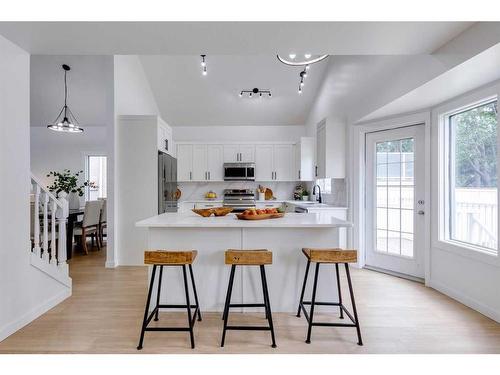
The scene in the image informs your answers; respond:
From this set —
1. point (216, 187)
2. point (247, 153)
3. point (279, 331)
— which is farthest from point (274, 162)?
point (279, 331)

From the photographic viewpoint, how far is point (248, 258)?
93.1 inches

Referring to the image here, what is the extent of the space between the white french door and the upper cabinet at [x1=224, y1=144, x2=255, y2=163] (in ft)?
9.26

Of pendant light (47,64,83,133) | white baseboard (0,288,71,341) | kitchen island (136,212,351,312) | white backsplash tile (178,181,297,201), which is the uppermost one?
pendant light (47,64,83,133)

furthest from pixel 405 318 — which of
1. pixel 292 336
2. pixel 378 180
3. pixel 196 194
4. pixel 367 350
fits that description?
pixel 196 194

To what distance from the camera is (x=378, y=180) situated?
4289 mm

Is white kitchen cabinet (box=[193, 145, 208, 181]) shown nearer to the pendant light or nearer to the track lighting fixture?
the track lighting fixture

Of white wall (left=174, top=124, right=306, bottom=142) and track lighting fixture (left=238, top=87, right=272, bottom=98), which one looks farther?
white wall (left=174, top=124, right=306, bottom=142)

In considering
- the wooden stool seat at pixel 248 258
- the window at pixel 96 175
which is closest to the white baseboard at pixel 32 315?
the wooden stool seat at pixel 248 258

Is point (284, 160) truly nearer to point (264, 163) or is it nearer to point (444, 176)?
point (264, 163)

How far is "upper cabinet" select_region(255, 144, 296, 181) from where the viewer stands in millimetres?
6719

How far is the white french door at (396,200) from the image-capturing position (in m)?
3.83

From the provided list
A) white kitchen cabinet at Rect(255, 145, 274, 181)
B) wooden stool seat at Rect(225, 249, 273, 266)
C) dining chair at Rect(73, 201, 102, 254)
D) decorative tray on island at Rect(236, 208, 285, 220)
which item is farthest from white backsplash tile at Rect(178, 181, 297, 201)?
wooden stool seat at Rect(225, 249, 273, 266)

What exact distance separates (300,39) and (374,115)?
2.02m

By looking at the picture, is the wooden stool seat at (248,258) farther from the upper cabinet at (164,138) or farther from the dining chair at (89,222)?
the dining chair at (89,222)
